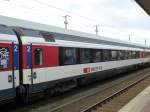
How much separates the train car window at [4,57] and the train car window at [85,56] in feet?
21.7

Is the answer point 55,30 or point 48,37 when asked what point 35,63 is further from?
point 55,30

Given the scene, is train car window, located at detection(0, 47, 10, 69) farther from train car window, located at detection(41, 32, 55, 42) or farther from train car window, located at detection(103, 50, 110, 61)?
train car window, located at detection(103, 50, 110, 61)

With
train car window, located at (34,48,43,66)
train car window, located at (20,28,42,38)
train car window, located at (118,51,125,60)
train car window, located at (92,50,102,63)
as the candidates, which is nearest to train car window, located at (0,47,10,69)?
train car window, located at (20,28,42,38)

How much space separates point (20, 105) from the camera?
1316 centimetres

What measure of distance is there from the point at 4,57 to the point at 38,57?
6.96 ft

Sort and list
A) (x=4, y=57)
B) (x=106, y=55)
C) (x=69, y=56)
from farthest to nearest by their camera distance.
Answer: (x=106, y=55)
(x=69, y=56)
(x=4, y=57)

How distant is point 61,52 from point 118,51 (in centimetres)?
1148

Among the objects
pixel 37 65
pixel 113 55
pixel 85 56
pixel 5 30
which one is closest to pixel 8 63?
pixel 5 30

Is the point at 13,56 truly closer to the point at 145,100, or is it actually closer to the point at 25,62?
the point at 25,62

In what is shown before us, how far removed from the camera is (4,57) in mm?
10766

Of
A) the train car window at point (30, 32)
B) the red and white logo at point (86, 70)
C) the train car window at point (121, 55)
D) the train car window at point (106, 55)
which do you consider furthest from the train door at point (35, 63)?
the train car window at point (121, 55)

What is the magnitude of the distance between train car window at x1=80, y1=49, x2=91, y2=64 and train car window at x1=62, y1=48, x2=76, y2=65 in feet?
3.02

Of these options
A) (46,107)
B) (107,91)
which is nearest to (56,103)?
(46,107)

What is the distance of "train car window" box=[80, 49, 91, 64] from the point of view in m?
17.2
